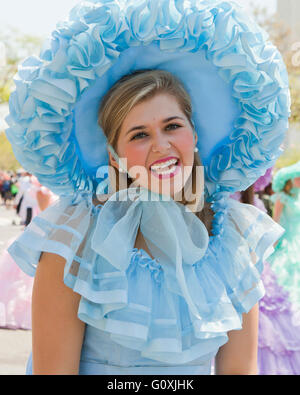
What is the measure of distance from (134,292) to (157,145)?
471 millimetres

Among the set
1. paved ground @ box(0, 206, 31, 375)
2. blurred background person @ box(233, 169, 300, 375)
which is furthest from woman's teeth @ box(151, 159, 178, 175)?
paved ground @ box(0, 206, 31, 375)

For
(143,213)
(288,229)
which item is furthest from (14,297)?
(143,213)

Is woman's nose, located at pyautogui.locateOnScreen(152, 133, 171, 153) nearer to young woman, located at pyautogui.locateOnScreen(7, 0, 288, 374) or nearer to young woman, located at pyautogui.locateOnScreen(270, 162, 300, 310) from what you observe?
young woman, located at pyautogui.locateOnScreen(7, 0, 288, 374)

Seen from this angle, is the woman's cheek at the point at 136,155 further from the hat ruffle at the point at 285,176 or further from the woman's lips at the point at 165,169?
the hat ruffle at the point at 285,176

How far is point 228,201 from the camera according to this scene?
204cm

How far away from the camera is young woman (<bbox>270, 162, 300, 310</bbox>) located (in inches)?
186

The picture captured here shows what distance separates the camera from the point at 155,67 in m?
1.91

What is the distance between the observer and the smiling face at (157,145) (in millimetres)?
1751

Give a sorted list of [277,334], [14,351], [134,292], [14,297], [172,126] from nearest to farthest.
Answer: [134,292]
[172,126]
[277,334]
[14,351]
[14,297]

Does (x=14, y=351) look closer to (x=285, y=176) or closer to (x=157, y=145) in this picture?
(x=285, y=176)

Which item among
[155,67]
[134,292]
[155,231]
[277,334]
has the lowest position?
[134,292]
